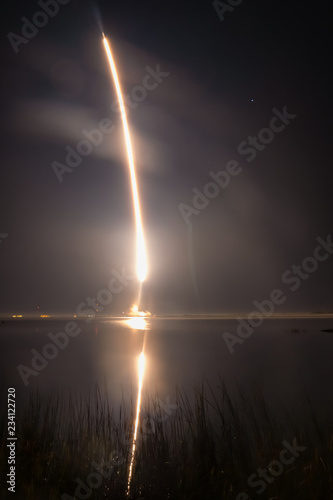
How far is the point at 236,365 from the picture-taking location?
1476 inches

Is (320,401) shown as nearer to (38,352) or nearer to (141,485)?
(141,485)

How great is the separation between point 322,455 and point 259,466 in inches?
65.1

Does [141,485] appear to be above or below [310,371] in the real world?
below

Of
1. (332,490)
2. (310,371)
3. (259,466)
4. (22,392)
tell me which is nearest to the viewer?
(332,490)

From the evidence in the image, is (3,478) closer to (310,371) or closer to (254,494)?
(254,494)

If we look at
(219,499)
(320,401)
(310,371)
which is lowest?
(219,499)

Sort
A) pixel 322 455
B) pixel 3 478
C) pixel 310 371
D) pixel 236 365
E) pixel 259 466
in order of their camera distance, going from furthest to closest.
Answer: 1. pixel 236 365
2. pixel 310 371
3. pixel 322 455
4. pixel 259 466
5. pixel 3 478

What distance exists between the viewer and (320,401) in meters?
20.9

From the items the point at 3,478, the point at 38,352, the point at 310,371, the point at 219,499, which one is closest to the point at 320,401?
the point at 310,371

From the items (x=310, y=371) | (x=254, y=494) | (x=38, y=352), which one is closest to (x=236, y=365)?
(x=310, y=371)

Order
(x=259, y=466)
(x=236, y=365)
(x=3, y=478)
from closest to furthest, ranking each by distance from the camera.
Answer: (x=3, y=478), (x=259, y=466), (x=236, y=365)

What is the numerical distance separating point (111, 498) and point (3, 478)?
6.42 feet

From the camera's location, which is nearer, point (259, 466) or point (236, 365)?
point (259, 466)

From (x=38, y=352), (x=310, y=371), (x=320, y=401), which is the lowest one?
(x=320, y=401)
